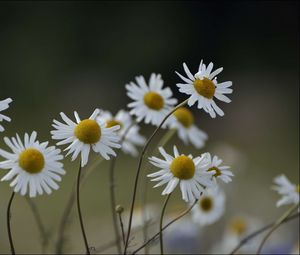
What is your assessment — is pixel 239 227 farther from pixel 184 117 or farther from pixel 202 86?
pixel 202 86

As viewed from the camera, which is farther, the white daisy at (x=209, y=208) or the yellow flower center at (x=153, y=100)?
the white daisy at (x=209, y=208)

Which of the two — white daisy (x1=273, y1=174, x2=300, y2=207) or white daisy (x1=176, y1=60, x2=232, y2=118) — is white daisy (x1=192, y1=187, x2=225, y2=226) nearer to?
white daisy (x1=273, y1=174, x2=300, y2=207)

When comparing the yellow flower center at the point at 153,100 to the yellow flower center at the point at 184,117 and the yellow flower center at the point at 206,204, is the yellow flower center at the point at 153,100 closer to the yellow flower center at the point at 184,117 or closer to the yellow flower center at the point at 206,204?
the yellow flower center at the point at 184,117

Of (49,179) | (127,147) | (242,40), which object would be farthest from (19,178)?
(242,40)

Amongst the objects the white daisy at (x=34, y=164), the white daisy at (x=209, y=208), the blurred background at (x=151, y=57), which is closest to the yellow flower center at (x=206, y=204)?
the white daisy at (x=209, y=208)

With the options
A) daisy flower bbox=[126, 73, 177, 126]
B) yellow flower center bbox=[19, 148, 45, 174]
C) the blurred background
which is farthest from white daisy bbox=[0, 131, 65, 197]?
the blurred background

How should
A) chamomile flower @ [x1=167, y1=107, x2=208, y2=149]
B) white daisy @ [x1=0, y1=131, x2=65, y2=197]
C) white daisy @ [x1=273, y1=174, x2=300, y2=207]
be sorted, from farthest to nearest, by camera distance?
chamomile flower @ [x1=167, y1=107, x2=208, y2=149]
white daisy @ [x1=273, y1=174, x2=300, y2=207]
white daisy @ [x1=0, y1=131, x2=65, y2=197]

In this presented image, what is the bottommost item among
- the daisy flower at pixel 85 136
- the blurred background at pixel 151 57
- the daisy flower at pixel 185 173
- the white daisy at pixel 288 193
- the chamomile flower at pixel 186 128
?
the daisy flower at pixel 185 173
